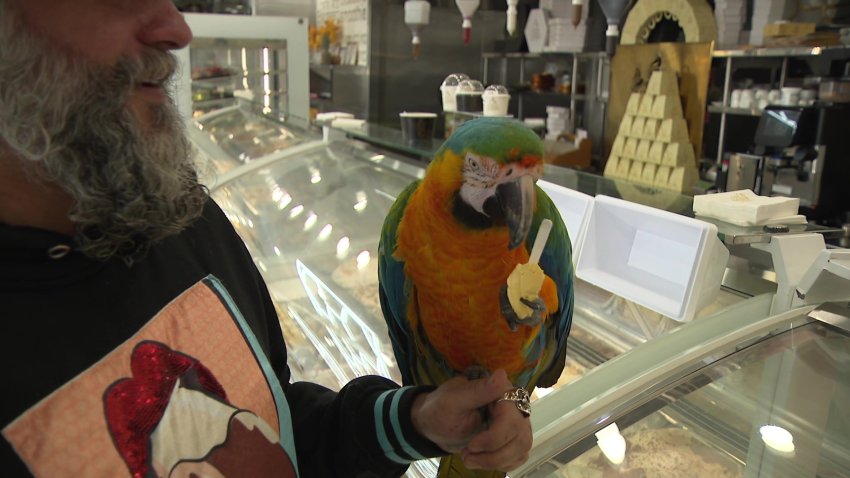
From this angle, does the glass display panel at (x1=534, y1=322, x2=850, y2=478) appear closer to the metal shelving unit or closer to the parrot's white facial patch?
the parrot's white facial patch

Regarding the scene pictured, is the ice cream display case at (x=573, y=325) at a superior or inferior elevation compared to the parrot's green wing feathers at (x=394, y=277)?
inferior

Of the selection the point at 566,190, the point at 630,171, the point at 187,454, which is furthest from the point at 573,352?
the point at 630,171

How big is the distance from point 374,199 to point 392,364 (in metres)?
0.74

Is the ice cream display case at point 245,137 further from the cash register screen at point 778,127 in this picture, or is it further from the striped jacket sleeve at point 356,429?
the cash register screen at point 778,127

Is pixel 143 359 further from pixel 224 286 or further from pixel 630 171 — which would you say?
pixel 630 171

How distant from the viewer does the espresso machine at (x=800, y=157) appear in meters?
3.11

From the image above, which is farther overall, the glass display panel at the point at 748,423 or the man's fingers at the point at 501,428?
the glass display panel at the point at 748,423

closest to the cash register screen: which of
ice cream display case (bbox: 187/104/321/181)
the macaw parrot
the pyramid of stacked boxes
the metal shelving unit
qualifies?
the pyramid of stacked boxes

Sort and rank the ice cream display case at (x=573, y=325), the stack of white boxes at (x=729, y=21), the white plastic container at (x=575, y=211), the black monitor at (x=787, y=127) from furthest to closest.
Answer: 1. the stack of white boxes at (x=729, y=21)
2. the black monitor at (x=787, y=127)
3. the white plastic container at (x=575, y=211)
4. the ice cream display case at (x=573, y=325)

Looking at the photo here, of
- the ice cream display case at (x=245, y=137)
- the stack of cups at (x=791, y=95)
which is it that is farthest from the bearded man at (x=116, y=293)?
the stack of cups at (x=791, y=95)

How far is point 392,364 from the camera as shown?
144 centimetres

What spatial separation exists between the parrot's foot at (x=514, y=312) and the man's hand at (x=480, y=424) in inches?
2.2

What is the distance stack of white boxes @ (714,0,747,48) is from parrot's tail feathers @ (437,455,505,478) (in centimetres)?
398

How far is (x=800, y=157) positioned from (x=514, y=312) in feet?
9.97
